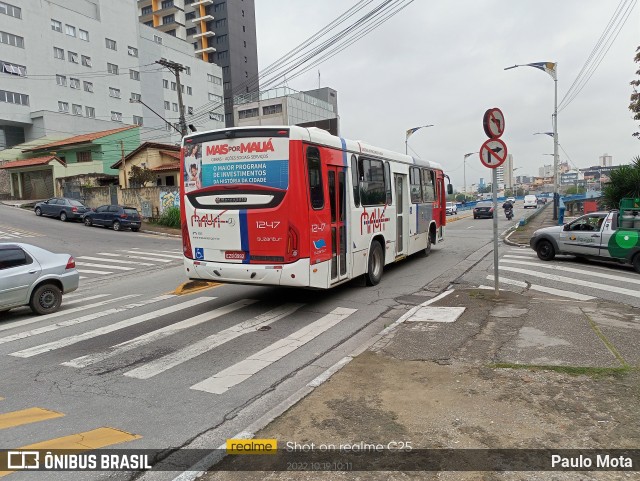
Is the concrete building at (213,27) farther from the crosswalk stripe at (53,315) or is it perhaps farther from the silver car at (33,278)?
the silver car at (33,278)

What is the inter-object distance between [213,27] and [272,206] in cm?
9327

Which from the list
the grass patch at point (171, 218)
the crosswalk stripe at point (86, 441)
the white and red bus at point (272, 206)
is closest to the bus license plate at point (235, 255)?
the white and red bus at point (272, 206)

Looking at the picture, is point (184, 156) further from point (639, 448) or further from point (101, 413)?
point (639, 448)

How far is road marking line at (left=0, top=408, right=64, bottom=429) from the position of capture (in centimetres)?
460

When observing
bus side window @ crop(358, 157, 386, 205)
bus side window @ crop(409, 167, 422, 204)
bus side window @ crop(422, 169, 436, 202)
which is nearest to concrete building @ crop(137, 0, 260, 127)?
bus side window @ crop(422, 169, 436, 202)

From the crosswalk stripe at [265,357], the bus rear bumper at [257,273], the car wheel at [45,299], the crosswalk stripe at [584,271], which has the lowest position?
the crosswalk stripe at [584,271]

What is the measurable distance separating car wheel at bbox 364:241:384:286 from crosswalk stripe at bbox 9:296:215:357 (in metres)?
3.79

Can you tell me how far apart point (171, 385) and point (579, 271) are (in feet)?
38.0

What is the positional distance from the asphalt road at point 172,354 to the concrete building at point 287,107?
61298mm

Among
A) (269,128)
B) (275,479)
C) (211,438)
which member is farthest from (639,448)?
(269,128)

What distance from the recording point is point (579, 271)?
42.5 feet

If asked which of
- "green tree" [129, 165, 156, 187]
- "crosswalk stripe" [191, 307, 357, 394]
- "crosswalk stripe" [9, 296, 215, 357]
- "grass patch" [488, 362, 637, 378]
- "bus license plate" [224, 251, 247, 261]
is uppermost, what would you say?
"green tree" [129, 165, 156, 187]

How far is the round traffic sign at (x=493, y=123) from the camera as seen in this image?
9.25m

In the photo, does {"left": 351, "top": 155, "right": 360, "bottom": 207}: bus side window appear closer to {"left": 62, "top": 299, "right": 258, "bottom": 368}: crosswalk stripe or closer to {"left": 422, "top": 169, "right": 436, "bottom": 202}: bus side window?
{"left": 62, "top": 299, "right": 258, "bottom": 368}: crosswalk stripe
